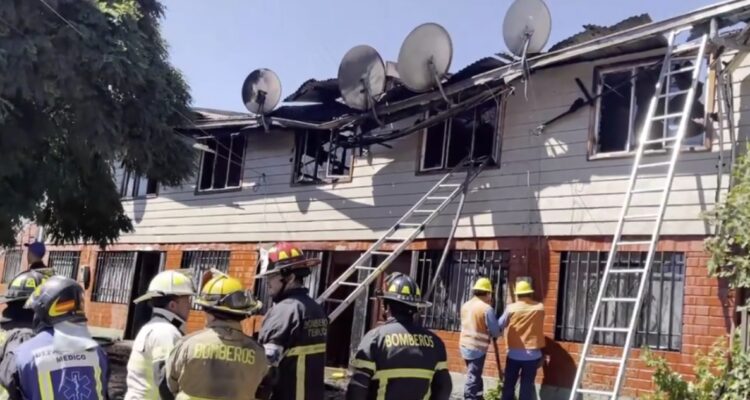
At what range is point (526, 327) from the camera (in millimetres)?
8883

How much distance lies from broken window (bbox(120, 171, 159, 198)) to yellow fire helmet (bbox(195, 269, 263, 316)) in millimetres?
12984

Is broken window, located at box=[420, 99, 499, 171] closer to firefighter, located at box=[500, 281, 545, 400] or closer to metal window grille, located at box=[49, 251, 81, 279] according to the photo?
firefighter, located at box=[500, 281, 545, 400]

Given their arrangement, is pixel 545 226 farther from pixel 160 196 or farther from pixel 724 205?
pixel 160 196

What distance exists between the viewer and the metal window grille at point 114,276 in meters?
16.4

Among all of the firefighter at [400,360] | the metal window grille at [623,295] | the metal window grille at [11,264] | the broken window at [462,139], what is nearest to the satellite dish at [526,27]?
the broken window at [462,139]

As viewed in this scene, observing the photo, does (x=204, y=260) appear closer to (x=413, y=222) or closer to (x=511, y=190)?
(x=413, y=222)

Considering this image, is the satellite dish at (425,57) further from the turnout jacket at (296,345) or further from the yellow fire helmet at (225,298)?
the yellow fire helmet at (225,298)

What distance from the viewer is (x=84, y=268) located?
57.3 ft

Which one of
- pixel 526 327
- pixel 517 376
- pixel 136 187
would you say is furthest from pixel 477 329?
pixel 136 187

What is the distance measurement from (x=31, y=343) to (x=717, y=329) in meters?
7.07

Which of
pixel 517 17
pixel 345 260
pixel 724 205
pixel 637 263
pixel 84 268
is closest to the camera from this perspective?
pixel 724 205

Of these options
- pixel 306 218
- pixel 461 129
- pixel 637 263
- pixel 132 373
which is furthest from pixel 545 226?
pixel 132 373

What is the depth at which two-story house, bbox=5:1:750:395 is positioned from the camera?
8.60 meters

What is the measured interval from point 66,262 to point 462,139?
1147 centimetres
